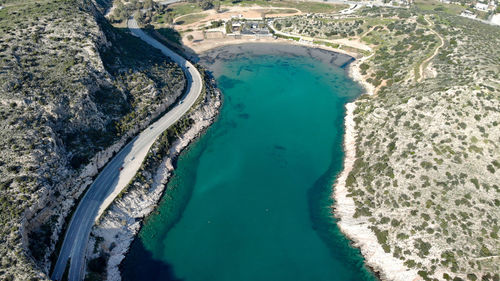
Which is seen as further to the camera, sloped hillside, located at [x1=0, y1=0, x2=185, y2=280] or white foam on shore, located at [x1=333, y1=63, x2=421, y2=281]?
white foam on shore, located at [x1=333, y1=63, x2=421, y2=281]

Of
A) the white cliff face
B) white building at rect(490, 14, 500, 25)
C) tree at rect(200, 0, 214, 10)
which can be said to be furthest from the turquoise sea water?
white building at rect(490, 14, 500, 25)

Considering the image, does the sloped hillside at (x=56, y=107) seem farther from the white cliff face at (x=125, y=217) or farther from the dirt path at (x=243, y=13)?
the dirt path at (x=243, y=13)

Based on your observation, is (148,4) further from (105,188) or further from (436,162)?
(436,162)

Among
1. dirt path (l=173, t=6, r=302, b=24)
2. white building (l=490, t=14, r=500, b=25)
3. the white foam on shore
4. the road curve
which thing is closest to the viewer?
the road curve

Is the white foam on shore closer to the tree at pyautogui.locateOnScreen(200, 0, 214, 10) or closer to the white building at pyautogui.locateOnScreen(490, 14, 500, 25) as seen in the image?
the white building at pyautogui.locateOnScreen(490, 14, 500, 25)

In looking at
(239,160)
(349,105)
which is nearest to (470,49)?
(349,105)

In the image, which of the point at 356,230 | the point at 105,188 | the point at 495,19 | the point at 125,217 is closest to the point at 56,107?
the point at 105,188

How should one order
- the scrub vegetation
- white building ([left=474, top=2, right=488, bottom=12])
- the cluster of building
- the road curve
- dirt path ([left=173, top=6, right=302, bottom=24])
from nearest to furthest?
the road curve, the scrub vegetation, the cluster of building, white building ([left=474, top=2, right=488, bottom=12]), dirt path ([left=173, top=6, right=302, bottom=24])
